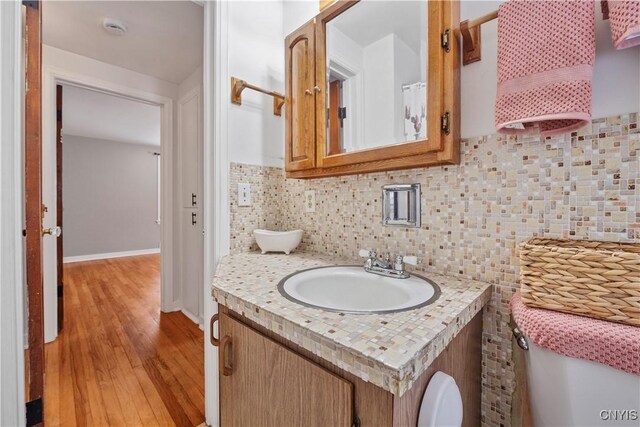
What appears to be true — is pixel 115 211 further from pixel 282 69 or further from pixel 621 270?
pixel 621 270

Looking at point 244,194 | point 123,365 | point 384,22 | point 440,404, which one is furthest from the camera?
point 123,365

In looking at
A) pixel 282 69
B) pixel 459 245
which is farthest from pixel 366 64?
pixel 459 245

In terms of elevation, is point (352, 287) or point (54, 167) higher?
point (54, 167)

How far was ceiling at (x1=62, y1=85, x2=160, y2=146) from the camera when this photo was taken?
319 cm

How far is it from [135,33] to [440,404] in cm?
261

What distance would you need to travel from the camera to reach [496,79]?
0.80 meters

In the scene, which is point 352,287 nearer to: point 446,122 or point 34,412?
point 446,122

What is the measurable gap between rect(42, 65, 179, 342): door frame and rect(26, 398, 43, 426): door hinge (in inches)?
50.0

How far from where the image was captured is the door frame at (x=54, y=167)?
82.0 inches

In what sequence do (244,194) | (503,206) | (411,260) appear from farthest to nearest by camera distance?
(244,194) → (411,260) → (503,206)

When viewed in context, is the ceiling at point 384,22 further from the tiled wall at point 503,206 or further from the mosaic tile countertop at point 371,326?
the mosaic tile countertop at point 371,326

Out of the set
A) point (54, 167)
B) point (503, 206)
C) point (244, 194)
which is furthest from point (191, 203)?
point (503, 206)

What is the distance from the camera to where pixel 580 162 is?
0.68 m

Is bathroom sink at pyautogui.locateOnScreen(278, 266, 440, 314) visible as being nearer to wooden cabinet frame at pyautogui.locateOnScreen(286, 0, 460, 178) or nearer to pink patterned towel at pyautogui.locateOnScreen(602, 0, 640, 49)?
wooden cabinet frame at pyautogui.locateOnScreen(286, 0, 460, 178)
